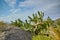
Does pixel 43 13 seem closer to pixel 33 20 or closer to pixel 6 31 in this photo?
pixel 33 20

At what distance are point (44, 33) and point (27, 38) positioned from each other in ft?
5.55

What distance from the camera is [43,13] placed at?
402 inches

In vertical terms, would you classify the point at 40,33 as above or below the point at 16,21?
below

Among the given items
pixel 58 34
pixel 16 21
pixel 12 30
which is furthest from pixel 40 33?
Result: pixel 12 30

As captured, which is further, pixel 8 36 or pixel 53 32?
pixel 53 32

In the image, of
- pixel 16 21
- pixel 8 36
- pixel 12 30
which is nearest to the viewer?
pixel 8 36

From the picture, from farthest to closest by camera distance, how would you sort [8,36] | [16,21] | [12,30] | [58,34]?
[16,21] < [58,34] < [12,30] < [8,36]

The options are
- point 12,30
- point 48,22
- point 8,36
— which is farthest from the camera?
point 48,22

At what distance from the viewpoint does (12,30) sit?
7.37m

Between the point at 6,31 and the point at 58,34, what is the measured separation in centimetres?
301

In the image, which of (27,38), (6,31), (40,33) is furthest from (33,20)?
(6,31)

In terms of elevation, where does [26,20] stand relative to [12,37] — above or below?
above

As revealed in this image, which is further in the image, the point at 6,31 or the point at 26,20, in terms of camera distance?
the point at 26,20

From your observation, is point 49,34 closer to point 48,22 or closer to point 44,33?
point 44,33
